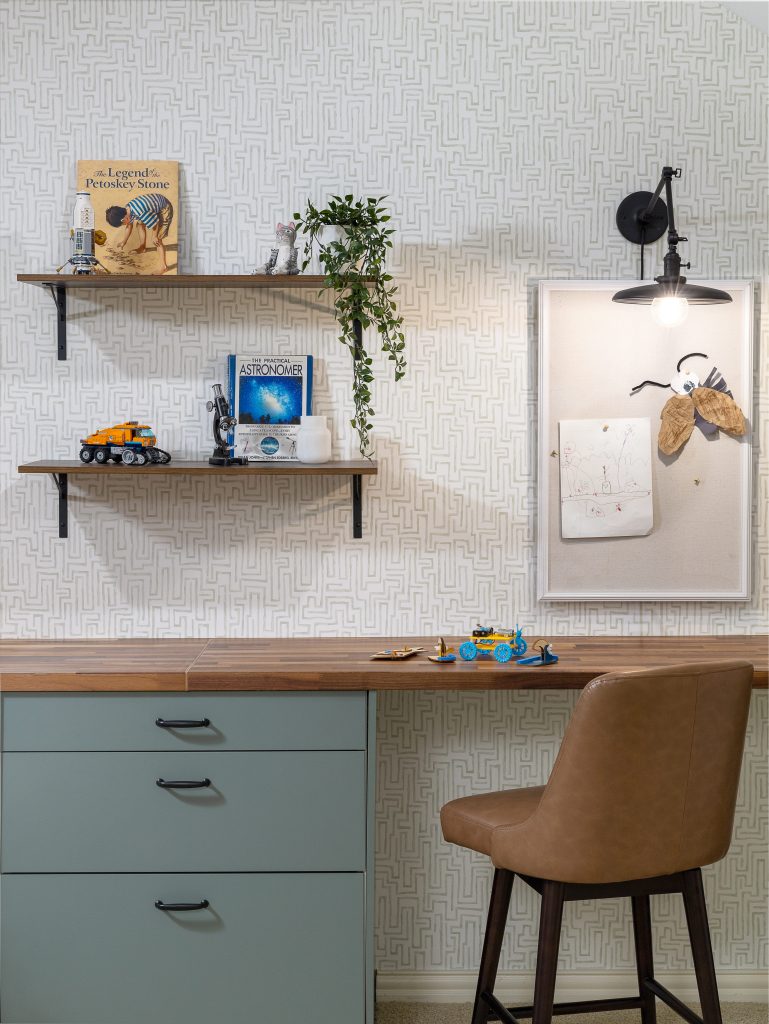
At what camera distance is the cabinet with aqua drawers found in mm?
2074

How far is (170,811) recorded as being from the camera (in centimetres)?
208

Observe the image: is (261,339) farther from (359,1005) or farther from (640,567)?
(359,1005)

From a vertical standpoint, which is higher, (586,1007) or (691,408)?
(691,408)

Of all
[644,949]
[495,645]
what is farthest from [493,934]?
[495,645]

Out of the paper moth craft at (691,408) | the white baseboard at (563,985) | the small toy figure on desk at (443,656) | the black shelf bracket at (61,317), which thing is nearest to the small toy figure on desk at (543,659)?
the small toy figure on desk at (443,656)

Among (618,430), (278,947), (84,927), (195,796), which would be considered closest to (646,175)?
(618,430)

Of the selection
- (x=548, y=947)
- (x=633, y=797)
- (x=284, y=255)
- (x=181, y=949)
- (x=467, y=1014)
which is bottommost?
(x=467, y=1014)

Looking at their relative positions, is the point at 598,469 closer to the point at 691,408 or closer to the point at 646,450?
the point at 646,450

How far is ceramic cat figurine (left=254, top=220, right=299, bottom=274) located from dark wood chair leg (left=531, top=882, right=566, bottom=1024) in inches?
58.9

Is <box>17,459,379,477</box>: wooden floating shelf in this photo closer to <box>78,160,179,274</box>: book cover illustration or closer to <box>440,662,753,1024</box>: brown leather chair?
<box>78,160,179,274</box>: book cover illustration

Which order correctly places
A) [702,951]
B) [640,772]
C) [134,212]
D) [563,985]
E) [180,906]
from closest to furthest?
[640,772] → [702,951] → [180,906] → [134,212] → [563,985]

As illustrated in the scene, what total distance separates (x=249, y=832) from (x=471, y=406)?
3.91 feet

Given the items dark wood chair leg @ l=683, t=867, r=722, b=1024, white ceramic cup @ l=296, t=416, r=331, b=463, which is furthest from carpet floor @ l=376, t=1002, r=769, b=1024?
white ceramic cup @ l=296, t=416, r=331, b=463

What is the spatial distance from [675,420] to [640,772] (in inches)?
41.5
